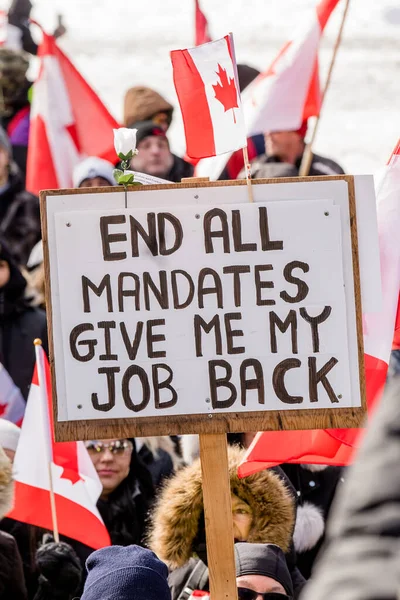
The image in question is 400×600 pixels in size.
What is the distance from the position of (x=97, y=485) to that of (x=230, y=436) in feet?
1.62

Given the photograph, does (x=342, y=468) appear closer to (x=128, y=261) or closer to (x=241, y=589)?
(x=241, y=589)

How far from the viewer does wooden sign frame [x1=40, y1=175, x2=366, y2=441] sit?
2.36m

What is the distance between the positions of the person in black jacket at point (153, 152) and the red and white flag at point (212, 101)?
11.5ft

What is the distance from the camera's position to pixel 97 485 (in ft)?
12.0

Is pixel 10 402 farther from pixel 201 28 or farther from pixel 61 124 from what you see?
pixel 201 28

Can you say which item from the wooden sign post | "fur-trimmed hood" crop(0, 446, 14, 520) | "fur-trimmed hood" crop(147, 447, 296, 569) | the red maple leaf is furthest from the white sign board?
"fur-trimmed hood" crop(0, 446, 14, 520)

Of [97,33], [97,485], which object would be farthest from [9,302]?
[97,33]

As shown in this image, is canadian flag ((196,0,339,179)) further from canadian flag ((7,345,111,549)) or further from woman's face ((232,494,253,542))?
woman's face ((232,494,253,542))

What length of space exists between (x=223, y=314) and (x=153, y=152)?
153 inches

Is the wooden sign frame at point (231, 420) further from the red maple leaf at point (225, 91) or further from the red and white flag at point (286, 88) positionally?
the red and white flag at point (286, 88)

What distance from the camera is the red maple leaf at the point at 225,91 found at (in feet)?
8.45

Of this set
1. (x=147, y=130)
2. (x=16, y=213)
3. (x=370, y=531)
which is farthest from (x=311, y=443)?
(x=16, y=213)

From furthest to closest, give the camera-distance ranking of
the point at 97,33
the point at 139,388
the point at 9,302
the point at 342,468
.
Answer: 1. the point at 97,33
2. the point at 9,302
3. the point at 342,468
4. the point at 139,388

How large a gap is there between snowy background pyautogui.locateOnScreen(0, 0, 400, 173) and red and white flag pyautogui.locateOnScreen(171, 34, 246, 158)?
7.27m
